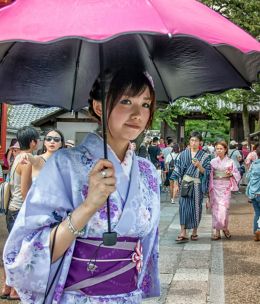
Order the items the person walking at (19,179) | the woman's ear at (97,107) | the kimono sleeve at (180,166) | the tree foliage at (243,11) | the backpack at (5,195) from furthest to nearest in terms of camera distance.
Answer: the tree foliage at (243,11)
the kimono sleeve at (180,166)
the backpack at (5,195)
the person walking at (19,179)
the woman's ear at (97,107)

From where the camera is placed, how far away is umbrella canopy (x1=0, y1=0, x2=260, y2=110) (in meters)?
1.61

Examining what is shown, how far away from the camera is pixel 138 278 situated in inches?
83.5

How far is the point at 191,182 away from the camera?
7.84 m

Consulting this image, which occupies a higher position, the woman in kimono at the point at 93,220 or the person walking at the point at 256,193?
the woman in kimono at the point at 93,220

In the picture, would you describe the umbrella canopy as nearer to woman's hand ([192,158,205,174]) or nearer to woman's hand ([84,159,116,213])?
woman's hand ([84,159,116,213])

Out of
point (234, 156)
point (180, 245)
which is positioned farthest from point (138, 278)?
point (234, 156)

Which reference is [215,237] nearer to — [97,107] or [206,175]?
[206,175]

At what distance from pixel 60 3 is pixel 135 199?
0.83m

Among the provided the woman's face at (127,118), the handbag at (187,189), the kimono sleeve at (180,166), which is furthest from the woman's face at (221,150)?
the woman's face at (127,118)

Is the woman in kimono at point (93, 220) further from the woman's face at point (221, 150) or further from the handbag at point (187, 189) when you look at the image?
the woman's face at point (221, 150)

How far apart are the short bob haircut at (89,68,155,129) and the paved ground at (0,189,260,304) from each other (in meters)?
3.05

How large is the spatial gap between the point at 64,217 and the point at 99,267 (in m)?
0.25

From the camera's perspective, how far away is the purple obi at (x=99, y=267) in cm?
195

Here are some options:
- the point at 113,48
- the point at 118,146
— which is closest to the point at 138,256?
the point at 118,146
